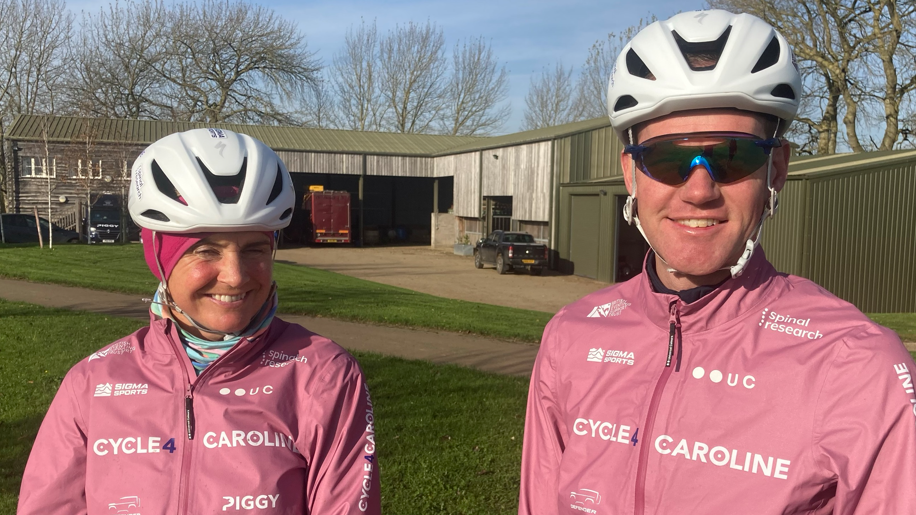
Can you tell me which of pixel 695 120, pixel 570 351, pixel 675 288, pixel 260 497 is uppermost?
pixel 695 120

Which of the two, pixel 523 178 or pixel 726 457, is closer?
pixel 726 457

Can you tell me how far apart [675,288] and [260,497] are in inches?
53.5

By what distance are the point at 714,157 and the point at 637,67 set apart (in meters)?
0.40

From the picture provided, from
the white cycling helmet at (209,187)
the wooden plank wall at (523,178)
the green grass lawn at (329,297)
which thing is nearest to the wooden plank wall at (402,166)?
the wooden plank wall at (523,178)

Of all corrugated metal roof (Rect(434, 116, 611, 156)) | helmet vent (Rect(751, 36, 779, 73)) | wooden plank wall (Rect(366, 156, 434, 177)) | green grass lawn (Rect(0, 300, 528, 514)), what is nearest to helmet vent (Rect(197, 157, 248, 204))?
helmet vent (Rect(751, 36, 779, 73))

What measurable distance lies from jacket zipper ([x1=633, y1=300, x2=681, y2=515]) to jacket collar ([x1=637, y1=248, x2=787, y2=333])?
1cm

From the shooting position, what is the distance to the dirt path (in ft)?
64.1

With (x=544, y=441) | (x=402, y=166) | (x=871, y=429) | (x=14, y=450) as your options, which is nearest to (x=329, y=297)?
(x=14, y=450)

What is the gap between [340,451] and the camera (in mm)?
2109

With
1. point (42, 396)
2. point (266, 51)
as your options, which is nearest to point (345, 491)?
point (42, 396)

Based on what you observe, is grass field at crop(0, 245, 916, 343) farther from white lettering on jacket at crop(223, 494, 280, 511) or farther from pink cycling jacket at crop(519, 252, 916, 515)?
white lettering on jacket at crop(223, 494, 280, 511)

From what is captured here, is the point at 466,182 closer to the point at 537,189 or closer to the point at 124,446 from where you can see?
the point at 537,189

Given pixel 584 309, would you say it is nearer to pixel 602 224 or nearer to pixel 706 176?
pixel 706 176

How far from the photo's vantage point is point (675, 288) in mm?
2012
